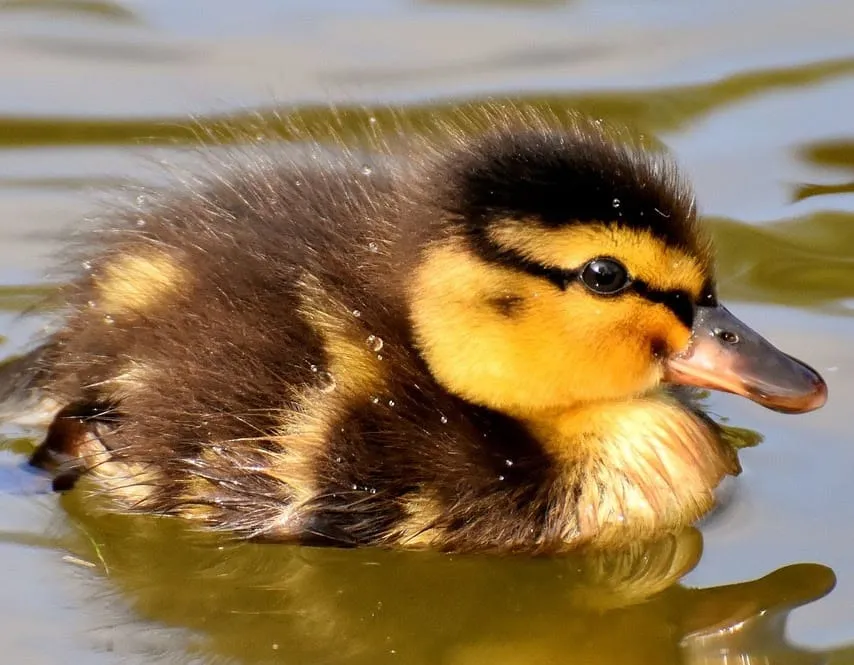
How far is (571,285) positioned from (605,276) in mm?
52

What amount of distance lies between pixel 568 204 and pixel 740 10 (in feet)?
6.97

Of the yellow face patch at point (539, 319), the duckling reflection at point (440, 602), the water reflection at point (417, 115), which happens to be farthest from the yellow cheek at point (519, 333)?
the water reflection at point (417, 115)

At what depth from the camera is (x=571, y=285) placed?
2.98m

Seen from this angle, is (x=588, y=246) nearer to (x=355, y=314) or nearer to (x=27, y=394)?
(x=355, y=314)

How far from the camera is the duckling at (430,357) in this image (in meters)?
2.96

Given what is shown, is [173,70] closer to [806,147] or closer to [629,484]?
[806,147]

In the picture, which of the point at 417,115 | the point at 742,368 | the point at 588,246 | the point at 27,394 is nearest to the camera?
the point at 588,246

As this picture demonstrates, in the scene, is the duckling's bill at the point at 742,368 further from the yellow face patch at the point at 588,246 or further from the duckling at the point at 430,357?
the yellow face patch at the point at 588,246

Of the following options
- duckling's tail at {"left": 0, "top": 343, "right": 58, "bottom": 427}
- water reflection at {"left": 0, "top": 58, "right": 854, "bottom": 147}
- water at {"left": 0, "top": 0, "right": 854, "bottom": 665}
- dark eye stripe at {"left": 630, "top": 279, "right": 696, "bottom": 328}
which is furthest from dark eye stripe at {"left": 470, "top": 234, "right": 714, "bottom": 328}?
water reflection at {"left": 0, "top": 58, "right": 854, "bottom": 147}

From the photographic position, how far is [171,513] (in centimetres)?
308

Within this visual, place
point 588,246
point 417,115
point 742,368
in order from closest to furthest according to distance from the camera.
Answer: point 588,246, point 742,368, point 417,115

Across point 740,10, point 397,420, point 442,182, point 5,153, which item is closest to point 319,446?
point 397,420

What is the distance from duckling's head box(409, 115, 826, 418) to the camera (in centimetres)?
292

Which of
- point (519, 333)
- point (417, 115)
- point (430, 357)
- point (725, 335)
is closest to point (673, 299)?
point (725, 335)
